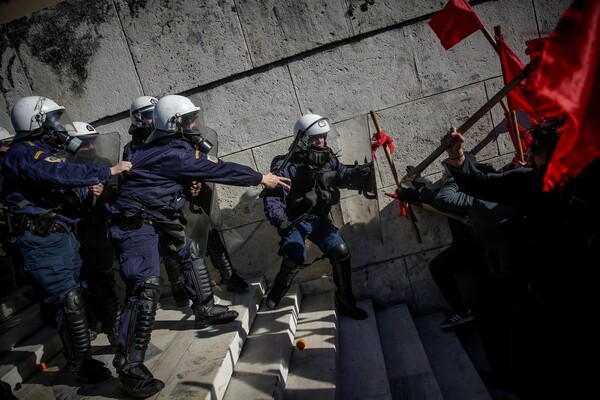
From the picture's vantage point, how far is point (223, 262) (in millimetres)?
4438

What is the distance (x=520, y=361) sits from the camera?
2260 millimetres

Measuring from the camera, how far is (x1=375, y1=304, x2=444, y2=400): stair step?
3295 mm

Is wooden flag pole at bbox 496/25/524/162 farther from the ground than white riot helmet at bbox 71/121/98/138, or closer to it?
closer to it

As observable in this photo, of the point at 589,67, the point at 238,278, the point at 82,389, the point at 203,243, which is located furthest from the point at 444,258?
the point at 82,389

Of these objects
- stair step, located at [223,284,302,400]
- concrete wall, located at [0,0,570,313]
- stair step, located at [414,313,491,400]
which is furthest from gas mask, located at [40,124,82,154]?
stair step, located at [414,313,491,400]

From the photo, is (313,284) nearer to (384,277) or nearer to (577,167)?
(384,277)

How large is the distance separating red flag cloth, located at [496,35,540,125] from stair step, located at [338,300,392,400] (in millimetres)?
2772

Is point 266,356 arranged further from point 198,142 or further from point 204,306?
point 198,142

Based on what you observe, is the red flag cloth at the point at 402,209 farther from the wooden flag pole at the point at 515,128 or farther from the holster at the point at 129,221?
the holster at the point at 129,221

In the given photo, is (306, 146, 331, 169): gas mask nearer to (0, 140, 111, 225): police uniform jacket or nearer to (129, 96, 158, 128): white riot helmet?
(129, 96, 158, 128): white riot helmet

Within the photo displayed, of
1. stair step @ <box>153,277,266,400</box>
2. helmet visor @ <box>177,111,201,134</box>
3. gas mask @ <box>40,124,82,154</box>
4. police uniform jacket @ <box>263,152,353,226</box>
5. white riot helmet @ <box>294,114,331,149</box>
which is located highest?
gas mask @ <box>40,124,82,154</box>

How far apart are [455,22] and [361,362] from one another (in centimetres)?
346

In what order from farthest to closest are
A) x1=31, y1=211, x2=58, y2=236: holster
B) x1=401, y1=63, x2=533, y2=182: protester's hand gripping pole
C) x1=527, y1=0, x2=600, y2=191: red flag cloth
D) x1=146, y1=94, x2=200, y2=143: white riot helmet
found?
x1=146, y1=94, x2=200, y2=143: white riot helmet
x1=31, y1=211, x2=58, y2=236: holster
x1=401, y1=63, x2=533, y2=182: protester's hand gripping pole
x1=527, y1=0, x2=600, y2=191: red flag cloth

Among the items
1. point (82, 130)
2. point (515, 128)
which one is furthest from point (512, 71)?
point (82, 130)
